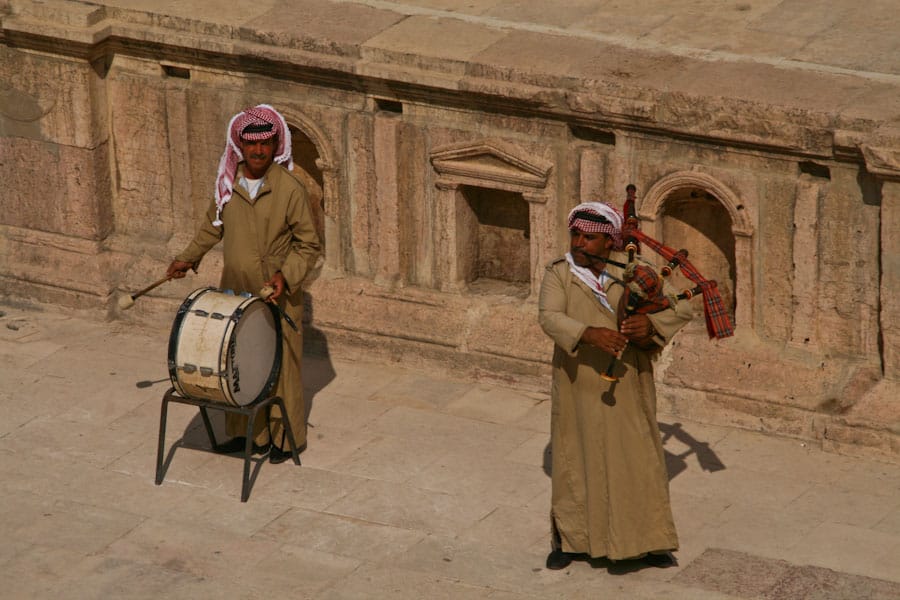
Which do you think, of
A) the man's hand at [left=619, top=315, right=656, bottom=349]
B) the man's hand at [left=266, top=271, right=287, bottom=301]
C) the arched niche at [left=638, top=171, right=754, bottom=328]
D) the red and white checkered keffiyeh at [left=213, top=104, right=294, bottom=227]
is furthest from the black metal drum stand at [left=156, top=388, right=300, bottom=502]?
the arched niche at [left=638, top=171, right=754, bottom=328]

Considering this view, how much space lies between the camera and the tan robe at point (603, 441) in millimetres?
11344

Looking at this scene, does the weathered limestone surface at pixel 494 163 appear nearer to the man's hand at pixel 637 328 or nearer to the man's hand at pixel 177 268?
the man's hand at pixel 177 268

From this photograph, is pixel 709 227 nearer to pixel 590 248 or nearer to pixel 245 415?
pixel 590 248

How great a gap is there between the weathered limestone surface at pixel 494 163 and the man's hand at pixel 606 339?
241 cm

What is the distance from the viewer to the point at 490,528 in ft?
40.0

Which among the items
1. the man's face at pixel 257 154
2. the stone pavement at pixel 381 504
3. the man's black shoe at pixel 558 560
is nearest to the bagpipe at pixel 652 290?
the man's black shoe at pixel 558 560

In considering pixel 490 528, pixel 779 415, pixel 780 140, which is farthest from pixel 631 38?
pixel 490 528

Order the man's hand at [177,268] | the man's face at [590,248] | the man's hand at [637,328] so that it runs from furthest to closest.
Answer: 1. the man's hand at [177,268]
2. the man's face at [590,248]
3. the man's hand at [637,328]

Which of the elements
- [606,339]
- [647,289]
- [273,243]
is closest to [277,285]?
[273,243]

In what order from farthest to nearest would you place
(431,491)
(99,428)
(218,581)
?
(99,428) < (431,491) < (218,581)

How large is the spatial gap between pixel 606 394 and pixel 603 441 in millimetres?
249

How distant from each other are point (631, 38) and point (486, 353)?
7.21 ft

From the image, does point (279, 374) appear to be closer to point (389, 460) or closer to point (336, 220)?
point (389, 460)

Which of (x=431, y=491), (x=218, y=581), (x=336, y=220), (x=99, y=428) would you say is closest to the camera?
(x=218, y=581)
